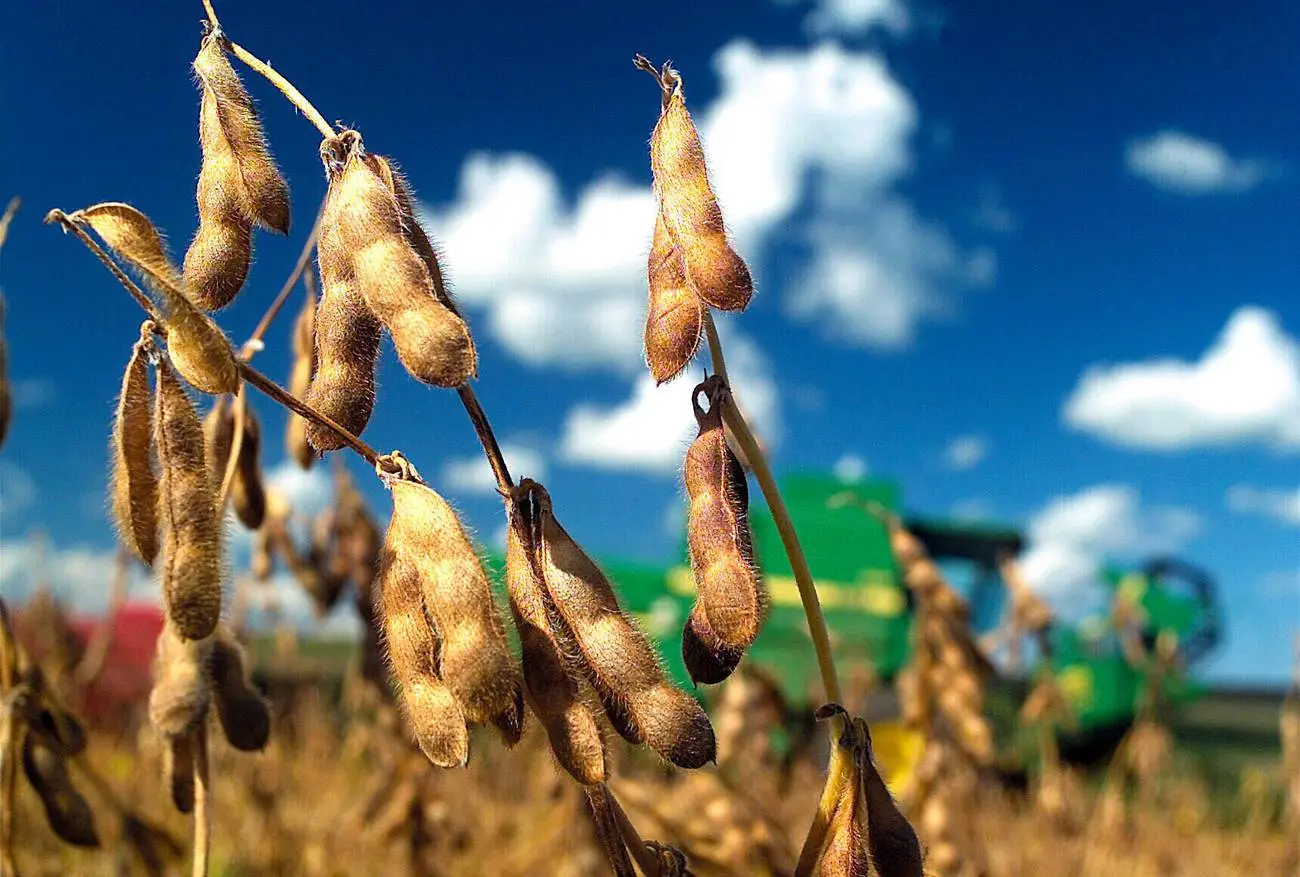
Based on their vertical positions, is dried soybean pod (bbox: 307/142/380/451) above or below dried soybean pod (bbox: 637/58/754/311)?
below

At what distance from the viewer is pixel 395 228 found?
1144 mm

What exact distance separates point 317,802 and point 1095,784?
11122 mm

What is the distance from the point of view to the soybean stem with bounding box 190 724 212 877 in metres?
1.36

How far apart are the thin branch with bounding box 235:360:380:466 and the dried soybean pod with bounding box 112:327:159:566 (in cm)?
21

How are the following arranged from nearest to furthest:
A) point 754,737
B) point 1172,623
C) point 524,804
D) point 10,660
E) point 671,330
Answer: point 671,330
point 10,660
point 754,737
point 524,804
point 1172,623

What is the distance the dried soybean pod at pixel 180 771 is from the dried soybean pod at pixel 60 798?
0.37 meters

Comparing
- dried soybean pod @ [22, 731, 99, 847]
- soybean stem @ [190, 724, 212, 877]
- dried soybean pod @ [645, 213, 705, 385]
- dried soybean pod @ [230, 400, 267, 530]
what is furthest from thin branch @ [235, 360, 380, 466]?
dried soybean pod @ [22, 731, 99, 847]

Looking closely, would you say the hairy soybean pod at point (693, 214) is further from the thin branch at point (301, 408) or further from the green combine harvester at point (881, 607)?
the green combine harvester at point (881, 607)

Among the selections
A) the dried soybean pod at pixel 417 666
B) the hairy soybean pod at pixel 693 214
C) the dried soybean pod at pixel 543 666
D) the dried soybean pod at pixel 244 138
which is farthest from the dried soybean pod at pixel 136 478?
the hairy soybean pod at pixel 693 214

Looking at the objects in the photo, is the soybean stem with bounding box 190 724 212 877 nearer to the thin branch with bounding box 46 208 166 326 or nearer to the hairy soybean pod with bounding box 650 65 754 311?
the thin branch with bounding box 46 208 166 326

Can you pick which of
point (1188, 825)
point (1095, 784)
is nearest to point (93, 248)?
point (1188, 825)

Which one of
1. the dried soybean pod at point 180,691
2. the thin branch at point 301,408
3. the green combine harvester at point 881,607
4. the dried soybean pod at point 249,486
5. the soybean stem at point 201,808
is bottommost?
the soybean stem at point 201,808

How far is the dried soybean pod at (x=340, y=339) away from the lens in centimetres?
118

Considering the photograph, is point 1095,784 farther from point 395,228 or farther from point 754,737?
point 395,228
